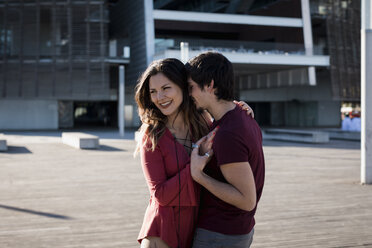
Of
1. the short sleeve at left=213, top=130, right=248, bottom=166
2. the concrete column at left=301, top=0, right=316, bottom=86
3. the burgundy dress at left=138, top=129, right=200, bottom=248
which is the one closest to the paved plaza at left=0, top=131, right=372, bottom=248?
the burgundy dress at left=138, top=129, right=200, bottom=248

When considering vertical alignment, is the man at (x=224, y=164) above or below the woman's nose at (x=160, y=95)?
below

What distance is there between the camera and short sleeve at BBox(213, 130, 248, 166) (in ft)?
6.98

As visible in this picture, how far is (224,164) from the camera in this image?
7.06 feet

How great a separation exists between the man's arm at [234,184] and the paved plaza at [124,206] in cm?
298

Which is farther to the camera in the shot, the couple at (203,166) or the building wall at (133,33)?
the building wall at (133,33)

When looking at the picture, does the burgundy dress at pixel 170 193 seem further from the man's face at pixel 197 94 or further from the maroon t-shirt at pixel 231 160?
the man's face at pixel 197 94

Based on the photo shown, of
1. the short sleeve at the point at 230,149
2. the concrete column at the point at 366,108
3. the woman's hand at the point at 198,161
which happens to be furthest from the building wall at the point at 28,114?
the short sleeve at the point at 230,149

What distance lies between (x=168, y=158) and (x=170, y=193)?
0.18 m

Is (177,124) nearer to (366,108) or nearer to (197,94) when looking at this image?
(197,94)

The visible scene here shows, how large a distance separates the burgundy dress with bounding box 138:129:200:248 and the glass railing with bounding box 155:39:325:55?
103 feet

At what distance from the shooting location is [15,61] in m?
38.8

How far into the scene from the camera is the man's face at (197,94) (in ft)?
7.57

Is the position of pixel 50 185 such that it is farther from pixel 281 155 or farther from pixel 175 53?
pixel 175 53

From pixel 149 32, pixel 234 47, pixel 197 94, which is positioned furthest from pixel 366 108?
pixel 149 32
